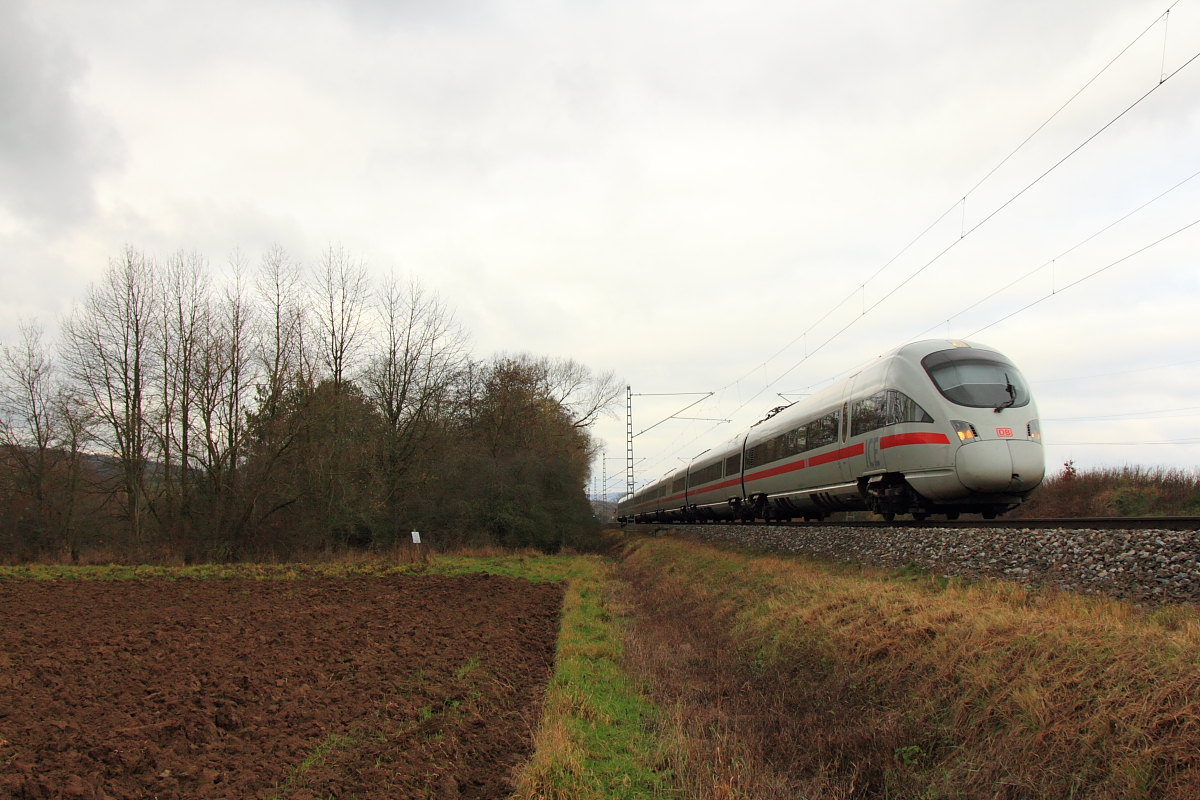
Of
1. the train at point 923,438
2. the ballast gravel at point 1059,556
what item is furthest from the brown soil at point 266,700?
the train at point 923,438

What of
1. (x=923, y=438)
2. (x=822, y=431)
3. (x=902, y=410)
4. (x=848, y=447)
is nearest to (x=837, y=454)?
(x=848, y=447)

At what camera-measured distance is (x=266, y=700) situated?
7812 millimetres

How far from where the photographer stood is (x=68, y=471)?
97.8ft

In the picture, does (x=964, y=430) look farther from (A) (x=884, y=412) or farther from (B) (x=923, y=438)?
(A) (x=884, y=412)

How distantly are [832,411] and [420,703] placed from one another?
39.2 ft

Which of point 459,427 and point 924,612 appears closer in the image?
point 924,612

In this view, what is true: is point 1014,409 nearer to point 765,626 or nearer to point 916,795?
point 765,626

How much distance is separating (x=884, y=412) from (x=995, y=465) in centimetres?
244

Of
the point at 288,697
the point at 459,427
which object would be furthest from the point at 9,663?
the point at 459,427

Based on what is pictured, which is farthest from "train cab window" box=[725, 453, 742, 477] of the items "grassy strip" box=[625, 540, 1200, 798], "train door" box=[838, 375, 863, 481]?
"grassy strip" box=[625, 540, 1200, 798]

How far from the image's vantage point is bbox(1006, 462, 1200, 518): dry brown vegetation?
1775 centimetres

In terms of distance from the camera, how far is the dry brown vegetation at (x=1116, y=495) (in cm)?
1775

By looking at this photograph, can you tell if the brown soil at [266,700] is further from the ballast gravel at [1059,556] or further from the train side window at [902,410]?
the train side window at [902,410]

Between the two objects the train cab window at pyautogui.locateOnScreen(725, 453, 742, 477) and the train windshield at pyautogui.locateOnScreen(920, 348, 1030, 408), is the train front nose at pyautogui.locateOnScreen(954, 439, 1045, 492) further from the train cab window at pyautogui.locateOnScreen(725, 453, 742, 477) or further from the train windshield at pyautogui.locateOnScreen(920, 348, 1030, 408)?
the train cab window at pyautogui.locateOnScreen(725, 453, 742, 477)
